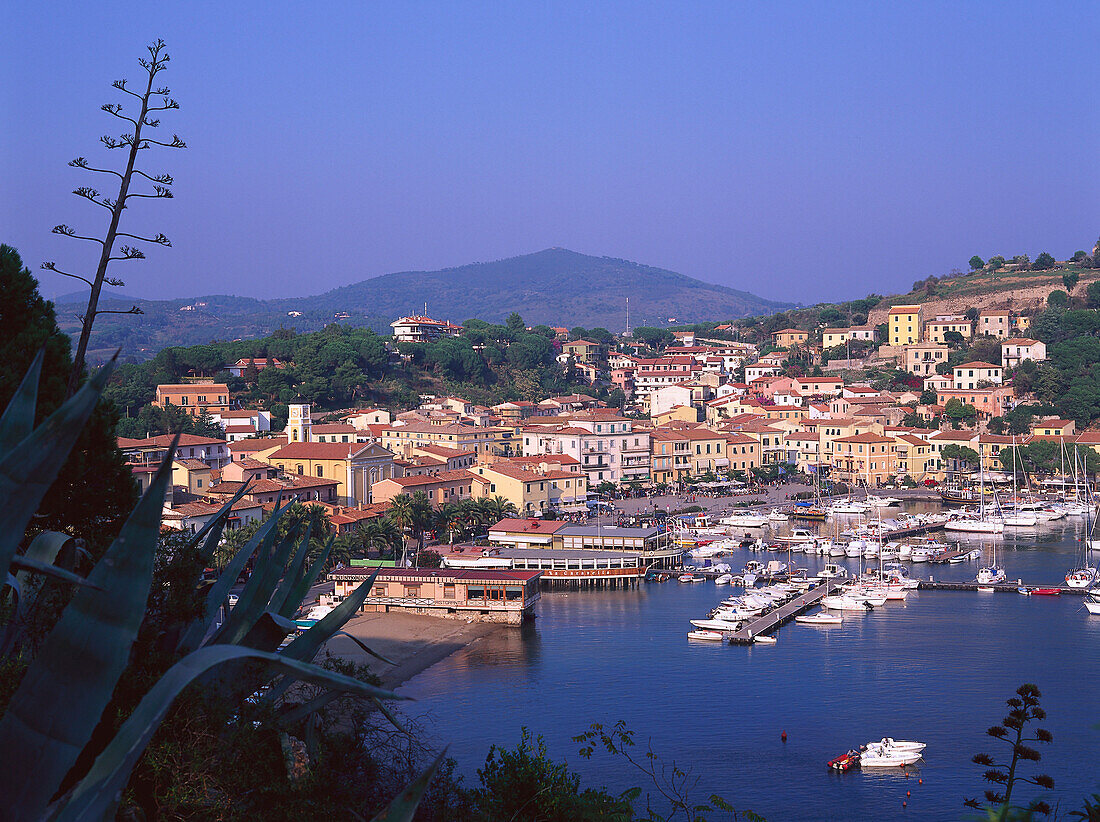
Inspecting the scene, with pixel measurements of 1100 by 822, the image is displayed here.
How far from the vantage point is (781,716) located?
1241 cm

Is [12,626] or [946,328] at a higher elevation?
[946,328]

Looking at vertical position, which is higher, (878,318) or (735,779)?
(878,318)

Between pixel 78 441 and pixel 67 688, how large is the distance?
4.22m

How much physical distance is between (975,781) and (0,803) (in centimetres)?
999

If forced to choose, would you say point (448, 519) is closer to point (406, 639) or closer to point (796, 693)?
point (406, 639)

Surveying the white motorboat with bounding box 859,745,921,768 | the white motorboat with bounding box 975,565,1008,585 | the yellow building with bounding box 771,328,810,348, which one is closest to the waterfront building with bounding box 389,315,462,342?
the yellow building with bounding box 771,328,810,348

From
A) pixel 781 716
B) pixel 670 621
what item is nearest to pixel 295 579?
pixel 781 716

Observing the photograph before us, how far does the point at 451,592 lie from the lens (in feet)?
60.1

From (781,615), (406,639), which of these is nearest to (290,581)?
(406,639)

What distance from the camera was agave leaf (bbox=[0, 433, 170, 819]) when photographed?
7.04ft

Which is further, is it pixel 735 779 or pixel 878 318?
pixel 878 318

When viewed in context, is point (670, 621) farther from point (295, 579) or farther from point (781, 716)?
point (295, 579)

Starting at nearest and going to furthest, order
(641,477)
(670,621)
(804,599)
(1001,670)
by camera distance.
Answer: (1001,670) → (670,621) → (804,599) → (641,477)

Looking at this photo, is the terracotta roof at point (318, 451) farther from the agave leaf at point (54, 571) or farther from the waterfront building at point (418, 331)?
the waterfront building at point (418, 331)
